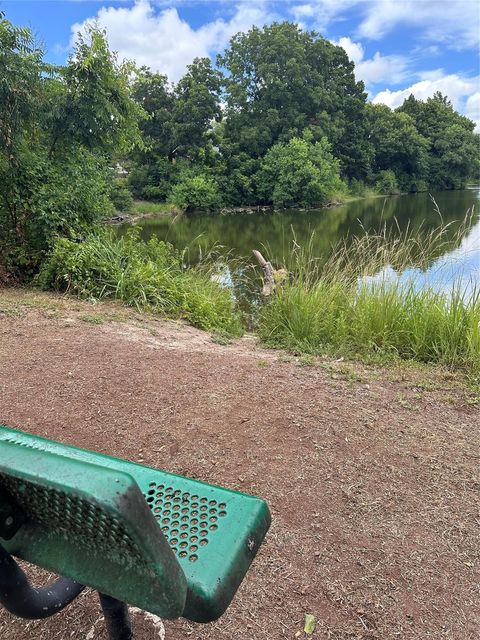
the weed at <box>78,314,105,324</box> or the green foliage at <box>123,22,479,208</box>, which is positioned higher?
the green foliage at <box>123,22,479,208</box>

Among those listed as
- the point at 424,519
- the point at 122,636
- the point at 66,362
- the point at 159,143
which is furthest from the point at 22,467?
the point at 159,143

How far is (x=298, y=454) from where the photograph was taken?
2242 millimetres

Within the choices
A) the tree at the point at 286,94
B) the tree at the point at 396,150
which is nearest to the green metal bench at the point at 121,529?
the tree at the point at 286,94

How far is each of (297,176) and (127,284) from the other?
24609 millimetres

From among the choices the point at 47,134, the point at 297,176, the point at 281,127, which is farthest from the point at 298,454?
the point at 281,127

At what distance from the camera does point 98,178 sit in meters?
6.30

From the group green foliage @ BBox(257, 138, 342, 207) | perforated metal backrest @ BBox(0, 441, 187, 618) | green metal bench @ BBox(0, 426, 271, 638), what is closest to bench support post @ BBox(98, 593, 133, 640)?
green metal bench @ BBox(0, 426, 271, 638)

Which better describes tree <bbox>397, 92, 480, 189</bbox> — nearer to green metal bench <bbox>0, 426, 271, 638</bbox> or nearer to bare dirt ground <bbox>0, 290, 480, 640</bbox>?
bare dirt ground <bbox>0, 290, 480, 640</bbox>

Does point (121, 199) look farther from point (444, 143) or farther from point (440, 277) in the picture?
point (444, 143)

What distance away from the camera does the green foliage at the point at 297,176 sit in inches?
1107

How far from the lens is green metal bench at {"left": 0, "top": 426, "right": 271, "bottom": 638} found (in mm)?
579

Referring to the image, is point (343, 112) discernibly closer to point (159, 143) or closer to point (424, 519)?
point (159, 143)

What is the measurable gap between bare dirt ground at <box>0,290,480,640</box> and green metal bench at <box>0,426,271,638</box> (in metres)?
0.63

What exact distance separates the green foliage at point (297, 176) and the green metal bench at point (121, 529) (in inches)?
1118
